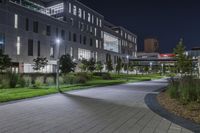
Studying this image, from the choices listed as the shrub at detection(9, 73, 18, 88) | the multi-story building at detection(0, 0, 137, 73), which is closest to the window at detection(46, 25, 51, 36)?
the multi-story building at detection(0, 0, 137, 73)

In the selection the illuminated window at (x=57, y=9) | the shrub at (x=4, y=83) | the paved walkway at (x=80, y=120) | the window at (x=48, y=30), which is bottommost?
the paved walkway at (x=80, y=120)

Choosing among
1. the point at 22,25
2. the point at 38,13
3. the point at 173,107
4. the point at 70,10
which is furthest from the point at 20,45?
the point at 173,107

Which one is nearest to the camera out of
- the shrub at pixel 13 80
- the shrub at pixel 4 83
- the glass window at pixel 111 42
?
the shrub at pixel 4 83

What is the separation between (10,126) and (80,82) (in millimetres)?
21696

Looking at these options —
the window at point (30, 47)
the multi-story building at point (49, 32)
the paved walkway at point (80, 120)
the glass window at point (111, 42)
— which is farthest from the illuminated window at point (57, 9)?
the paved walkway at point (80, 120)

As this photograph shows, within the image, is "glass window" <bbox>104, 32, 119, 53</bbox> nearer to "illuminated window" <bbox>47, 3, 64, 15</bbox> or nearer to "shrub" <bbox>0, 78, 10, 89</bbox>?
"illuminated window" <bbox>47, 3, 64, 15</bbox>

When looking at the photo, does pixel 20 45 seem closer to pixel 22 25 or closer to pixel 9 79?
pixel 22 25

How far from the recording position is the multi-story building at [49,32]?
49969 mm

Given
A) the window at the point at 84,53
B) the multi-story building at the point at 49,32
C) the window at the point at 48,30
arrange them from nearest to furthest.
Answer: the multi-story building at the point at 49,32 < the window at the point at 48,30 < the window at the point at 84,53

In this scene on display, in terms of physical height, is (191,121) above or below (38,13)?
below

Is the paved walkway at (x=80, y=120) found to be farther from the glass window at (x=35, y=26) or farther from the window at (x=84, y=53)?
the window at (x=84, y=53)

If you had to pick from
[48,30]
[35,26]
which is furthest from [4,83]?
[48,30]

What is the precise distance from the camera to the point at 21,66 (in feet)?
171

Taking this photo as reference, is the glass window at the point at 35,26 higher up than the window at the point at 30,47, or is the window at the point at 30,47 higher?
the glass window at the point at 35,26
